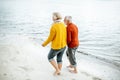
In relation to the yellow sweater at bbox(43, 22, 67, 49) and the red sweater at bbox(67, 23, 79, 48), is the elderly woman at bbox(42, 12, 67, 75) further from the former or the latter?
the red sweater at bbox(67, 23, 79, 48)

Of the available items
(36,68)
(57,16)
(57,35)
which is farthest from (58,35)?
(36,68)

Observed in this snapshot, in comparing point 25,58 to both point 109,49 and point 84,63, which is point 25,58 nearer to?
point 84,63

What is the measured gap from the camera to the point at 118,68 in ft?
33.9

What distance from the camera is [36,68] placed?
8.48 meters

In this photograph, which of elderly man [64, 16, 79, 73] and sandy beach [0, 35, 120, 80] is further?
sandy beach [0, 35, 120, 80]

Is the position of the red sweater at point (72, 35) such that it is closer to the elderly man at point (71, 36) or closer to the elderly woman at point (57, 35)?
the elderly man at point (71, 36)

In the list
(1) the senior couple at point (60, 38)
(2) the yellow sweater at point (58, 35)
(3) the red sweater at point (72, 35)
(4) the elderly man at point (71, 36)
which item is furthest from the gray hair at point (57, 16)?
(3) the red sweater at point (72, 35)

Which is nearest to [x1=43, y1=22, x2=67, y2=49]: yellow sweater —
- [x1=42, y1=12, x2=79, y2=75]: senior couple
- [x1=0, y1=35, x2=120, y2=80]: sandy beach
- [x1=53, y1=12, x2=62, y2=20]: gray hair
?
[x1=42, y1=12, x2=79, y2=75]: senior couple

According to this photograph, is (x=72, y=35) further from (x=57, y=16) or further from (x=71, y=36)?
(x=57, y=16)

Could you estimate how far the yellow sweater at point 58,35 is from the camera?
24.0ft

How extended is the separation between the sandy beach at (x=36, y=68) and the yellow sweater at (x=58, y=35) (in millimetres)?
1134

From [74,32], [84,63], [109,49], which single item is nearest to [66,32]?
[74,32]

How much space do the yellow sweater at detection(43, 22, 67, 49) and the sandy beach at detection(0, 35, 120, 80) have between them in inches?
44.6

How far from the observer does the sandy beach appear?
7.84 m
